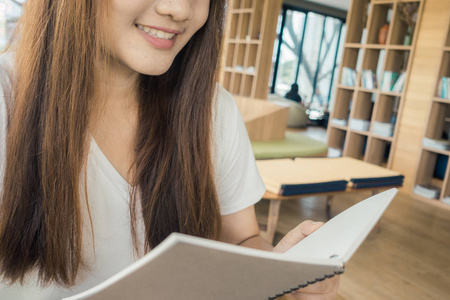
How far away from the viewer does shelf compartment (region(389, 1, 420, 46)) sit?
4.69m

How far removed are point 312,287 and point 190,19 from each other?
1.79 feet

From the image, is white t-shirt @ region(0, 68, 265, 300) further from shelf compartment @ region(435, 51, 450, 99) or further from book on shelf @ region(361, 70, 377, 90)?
book on shelf @ region(361, 70, 377, 90)

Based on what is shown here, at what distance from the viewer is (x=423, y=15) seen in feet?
14.7

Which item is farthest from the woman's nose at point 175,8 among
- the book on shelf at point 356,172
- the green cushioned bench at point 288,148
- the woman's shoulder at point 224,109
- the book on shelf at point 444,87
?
the book on shelf at point 444,87

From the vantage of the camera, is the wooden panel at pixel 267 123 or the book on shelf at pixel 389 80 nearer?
the wooden panel at pixel 267 123

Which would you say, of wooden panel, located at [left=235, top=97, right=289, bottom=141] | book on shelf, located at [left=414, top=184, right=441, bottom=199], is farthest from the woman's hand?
book on shelf, located at [left=414, top=184, right=441, bottom=199]

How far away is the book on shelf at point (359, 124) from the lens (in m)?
5.07

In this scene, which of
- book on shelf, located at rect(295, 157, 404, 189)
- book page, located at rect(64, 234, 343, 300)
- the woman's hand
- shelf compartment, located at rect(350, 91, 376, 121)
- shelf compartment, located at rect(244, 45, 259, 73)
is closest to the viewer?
book page, located at rect(64, 234, 343, 300)

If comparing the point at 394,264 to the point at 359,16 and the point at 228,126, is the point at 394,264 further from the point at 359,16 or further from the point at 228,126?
the point at 359,16

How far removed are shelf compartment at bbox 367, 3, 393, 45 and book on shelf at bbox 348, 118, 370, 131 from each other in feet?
3.16

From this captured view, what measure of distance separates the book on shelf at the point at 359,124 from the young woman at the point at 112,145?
433cm

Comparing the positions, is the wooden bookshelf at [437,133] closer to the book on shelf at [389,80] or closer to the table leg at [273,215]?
the book on shelf at [389,80]

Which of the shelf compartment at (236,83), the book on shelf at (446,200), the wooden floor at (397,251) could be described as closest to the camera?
the wooden floor at (397,251)

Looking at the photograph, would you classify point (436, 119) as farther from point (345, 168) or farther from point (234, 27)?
point (234, 27)
